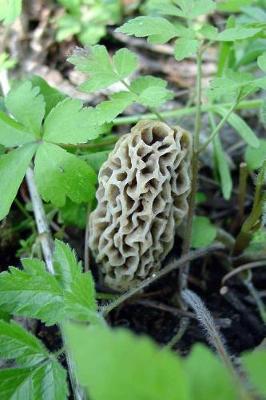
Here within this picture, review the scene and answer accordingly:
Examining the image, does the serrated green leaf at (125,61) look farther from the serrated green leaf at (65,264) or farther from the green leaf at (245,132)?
the serrated green leaf at (65,264)

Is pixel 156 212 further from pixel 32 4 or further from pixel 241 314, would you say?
Answer: pixel 32 4

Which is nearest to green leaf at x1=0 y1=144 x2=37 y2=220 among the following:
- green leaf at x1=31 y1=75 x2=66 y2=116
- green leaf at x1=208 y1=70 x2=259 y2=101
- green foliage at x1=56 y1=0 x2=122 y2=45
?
green leaf at x1=31 y1=75 x2=66 y2=116

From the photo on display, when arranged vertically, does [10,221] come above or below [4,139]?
below

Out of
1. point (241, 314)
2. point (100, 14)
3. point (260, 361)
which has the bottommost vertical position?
point (241, 314)

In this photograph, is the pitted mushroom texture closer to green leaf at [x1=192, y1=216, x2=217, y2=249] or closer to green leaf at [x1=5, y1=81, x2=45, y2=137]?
green leaf at [x1=192, y1=216, x2=217, y2=249]

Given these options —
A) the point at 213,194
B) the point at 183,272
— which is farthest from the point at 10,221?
the point at 213,194

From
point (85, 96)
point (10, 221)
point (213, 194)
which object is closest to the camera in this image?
point (10, 221)
